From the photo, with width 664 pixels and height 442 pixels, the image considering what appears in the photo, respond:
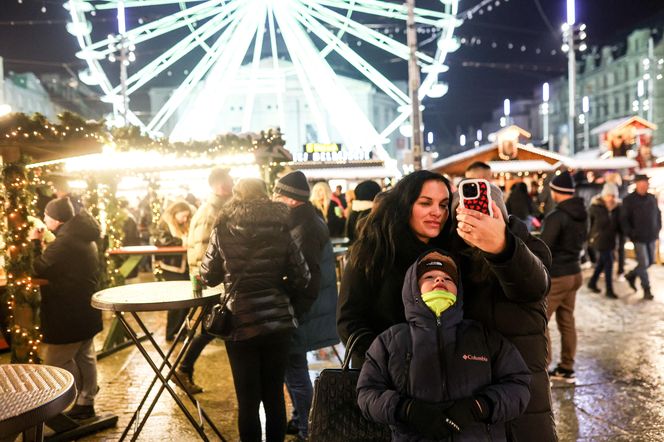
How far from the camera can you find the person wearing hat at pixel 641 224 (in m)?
9.23

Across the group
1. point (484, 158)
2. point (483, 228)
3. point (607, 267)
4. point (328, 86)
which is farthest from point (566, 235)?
point (484, 158)

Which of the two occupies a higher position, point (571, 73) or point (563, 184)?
point (571, 73)

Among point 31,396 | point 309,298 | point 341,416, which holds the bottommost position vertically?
point 341,416

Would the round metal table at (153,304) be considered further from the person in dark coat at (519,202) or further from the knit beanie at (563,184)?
the person in dark coat at (519,202)

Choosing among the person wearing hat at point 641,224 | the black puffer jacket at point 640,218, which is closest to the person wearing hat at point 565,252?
the person wearing hat at point 641,224

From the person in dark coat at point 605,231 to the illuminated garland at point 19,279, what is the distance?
26.6 feet

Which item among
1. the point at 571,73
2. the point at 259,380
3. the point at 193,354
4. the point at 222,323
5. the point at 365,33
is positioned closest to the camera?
the point at 222,323

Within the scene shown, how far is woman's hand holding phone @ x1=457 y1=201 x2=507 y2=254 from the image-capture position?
1844 mm

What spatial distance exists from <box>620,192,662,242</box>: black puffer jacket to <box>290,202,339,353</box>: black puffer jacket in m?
7.02

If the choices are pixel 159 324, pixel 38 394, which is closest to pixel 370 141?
pixel 159 324

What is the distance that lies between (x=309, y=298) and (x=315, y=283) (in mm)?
125

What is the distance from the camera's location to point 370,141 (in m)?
17.4

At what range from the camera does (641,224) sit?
9477 millimetres

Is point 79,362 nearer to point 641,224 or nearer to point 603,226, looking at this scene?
point 603,226
